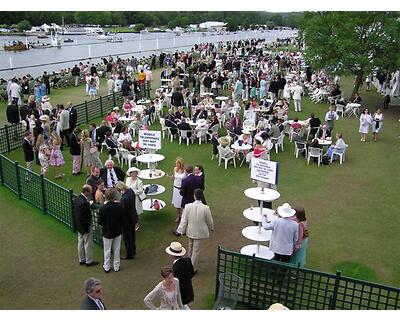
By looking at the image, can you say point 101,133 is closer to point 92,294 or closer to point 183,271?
point 183,271

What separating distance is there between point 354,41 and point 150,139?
15940 millimetres

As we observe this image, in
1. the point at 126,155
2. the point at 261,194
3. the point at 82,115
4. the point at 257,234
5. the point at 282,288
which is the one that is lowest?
the point at 82,115

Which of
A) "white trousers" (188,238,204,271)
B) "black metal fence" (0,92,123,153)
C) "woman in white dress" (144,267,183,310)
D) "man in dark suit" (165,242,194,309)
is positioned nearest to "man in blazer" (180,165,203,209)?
"white trousers" (188,238,204,271)

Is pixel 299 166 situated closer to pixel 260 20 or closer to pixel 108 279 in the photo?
pixel 108 279

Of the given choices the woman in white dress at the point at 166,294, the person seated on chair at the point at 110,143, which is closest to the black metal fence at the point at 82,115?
the person seated on chair at the point at 110,143

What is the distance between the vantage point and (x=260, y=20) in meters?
150

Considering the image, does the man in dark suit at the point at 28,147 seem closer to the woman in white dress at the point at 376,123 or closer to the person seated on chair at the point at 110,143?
the person seated on chair at the point at 110,143

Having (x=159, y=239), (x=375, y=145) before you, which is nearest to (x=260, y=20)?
(x=375, y=145)

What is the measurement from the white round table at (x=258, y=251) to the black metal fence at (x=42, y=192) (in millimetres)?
3267

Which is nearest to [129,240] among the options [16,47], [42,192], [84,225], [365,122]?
[84,225]

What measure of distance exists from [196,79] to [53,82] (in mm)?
9714

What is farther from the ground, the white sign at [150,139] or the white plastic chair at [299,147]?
the white sign at [150,139]

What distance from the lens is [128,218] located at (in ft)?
30.0

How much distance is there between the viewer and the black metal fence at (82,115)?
54.9ft
